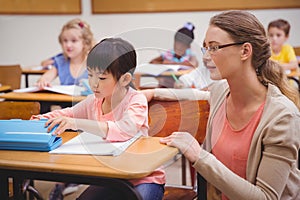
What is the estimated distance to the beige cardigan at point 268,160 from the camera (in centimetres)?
139

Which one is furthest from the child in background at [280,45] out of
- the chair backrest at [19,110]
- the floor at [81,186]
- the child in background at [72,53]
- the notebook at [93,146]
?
the notebook at [93,146]

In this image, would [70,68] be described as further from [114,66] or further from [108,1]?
[108,1]

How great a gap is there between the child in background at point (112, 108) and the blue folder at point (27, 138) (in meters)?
0.04

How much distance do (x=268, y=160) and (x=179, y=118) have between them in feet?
1.70

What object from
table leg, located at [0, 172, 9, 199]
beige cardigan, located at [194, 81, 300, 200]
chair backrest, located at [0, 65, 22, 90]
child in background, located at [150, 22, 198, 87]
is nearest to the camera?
beige cardigan, located at [194, 81, 300, 200]

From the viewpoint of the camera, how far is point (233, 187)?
1.40 meters

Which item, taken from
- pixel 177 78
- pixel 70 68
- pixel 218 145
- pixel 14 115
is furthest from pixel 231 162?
pixel 70 68

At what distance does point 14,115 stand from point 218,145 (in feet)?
2.94

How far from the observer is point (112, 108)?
1.71 m

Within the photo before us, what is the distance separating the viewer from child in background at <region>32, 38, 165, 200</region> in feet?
5.03

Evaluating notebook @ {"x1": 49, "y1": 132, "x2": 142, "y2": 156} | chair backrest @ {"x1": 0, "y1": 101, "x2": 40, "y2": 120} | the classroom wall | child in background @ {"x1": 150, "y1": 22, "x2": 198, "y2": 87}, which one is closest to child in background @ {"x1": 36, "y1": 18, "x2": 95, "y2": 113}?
child in background @ {"x1": 150, "y1": 22, "x2": 198, "y2": 87}

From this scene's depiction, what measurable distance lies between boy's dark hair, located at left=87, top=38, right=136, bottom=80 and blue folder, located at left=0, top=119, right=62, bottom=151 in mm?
305

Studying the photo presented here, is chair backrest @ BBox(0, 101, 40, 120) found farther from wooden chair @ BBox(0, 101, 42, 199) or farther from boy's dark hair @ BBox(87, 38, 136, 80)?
boy's dark hair @ BBox(87, 38, 136, 80)

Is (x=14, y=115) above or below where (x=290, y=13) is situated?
below
